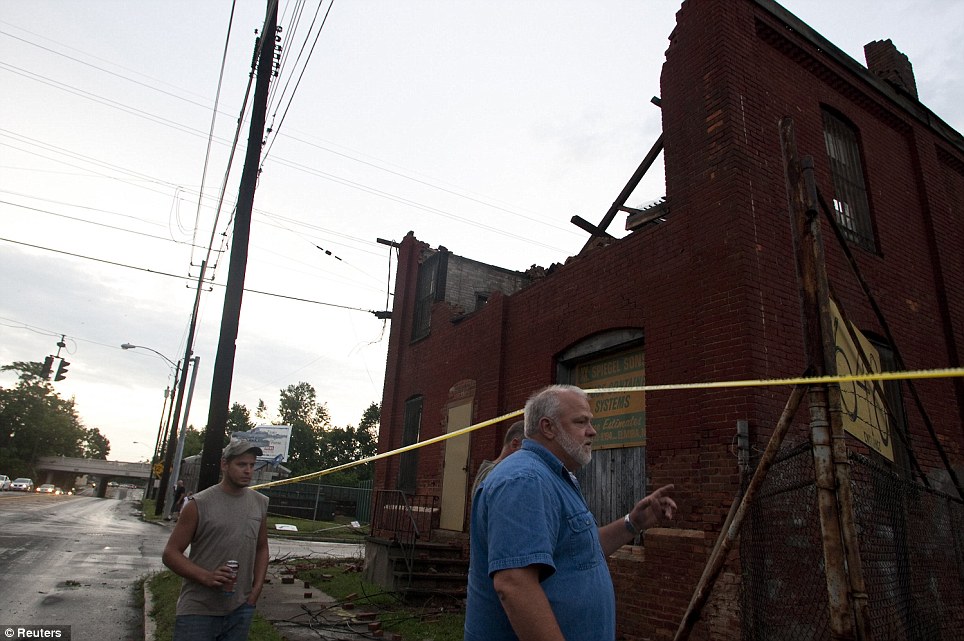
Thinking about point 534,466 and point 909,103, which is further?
point 909,103

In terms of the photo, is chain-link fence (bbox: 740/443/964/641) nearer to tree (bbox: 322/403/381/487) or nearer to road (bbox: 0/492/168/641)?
road (bbox: 0/492/168/641)

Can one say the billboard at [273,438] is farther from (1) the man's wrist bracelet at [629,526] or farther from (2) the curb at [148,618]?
(1) the man's wrist bracelet at [629,526]

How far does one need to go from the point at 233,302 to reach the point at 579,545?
6.68 metres

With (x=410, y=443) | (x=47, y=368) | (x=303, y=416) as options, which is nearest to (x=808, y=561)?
(x=410, y=443)

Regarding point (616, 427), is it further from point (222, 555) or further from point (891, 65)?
point (891, 65)

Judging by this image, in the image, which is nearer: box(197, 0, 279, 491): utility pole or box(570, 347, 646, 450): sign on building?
box(197, 0, 279, 491): utility pole

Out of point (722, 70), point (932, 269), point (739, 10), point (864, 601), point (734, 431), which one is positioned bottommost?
point (864, 601)

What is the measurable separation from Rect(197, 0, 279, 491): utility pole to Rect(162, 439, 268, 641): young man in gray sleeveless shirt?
2.94m

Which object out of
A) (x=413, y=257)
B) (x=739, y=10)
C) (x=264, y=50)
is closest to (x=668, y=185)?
(x=739, y=10)

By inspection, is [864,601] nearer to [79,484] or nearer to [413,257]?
[413,257]

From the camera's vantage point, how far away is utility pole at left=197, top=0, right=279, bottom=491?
288 inches

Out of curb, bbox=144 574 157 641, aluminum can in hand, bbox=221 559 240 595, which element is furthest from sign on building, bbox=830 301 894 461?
curb, bbox=144 574 157 641

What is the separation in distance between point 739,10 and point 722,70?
1145 millimetres

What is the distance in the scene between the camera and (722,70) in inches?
295
